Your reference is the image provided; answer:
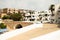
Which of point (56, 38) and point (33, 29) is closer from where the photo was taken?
point (56, 38)

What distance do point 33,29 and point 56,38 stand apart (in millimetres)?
3402

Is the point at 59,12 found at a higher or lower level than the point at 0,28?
higher

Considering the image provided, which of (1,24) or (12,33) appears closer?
(12,33)

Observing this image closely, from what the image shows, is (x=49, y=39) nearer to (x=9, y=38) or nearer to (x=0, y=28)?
(x=9, y=38)

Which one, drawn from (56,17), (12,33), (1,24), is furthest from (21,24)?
(12,33)

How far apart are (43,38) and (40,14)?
814 inches

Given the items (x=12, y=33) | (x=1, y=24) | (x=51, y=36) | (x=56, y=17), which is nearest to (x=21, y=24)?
(x=1, y=24)

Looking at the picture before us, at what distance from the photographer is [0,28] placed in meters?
18.8

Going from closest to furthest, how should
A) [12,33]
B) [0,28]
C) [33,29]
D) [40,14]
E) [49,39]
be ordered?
[49,39]
[12,33]
[33,29]
[0,28]
[40,14]

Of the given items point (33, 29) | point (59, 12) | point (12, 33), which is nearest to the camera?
point (12, 33)

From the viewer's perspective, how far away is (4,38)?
8.98m

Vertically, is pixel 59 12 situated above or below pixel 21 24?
above

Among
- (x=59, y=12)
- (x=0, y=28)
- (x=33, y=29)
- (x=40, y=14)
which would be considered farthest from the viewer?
(x=40, y=14)

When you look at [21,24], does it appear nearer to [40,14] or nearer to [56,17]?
[56,17]
